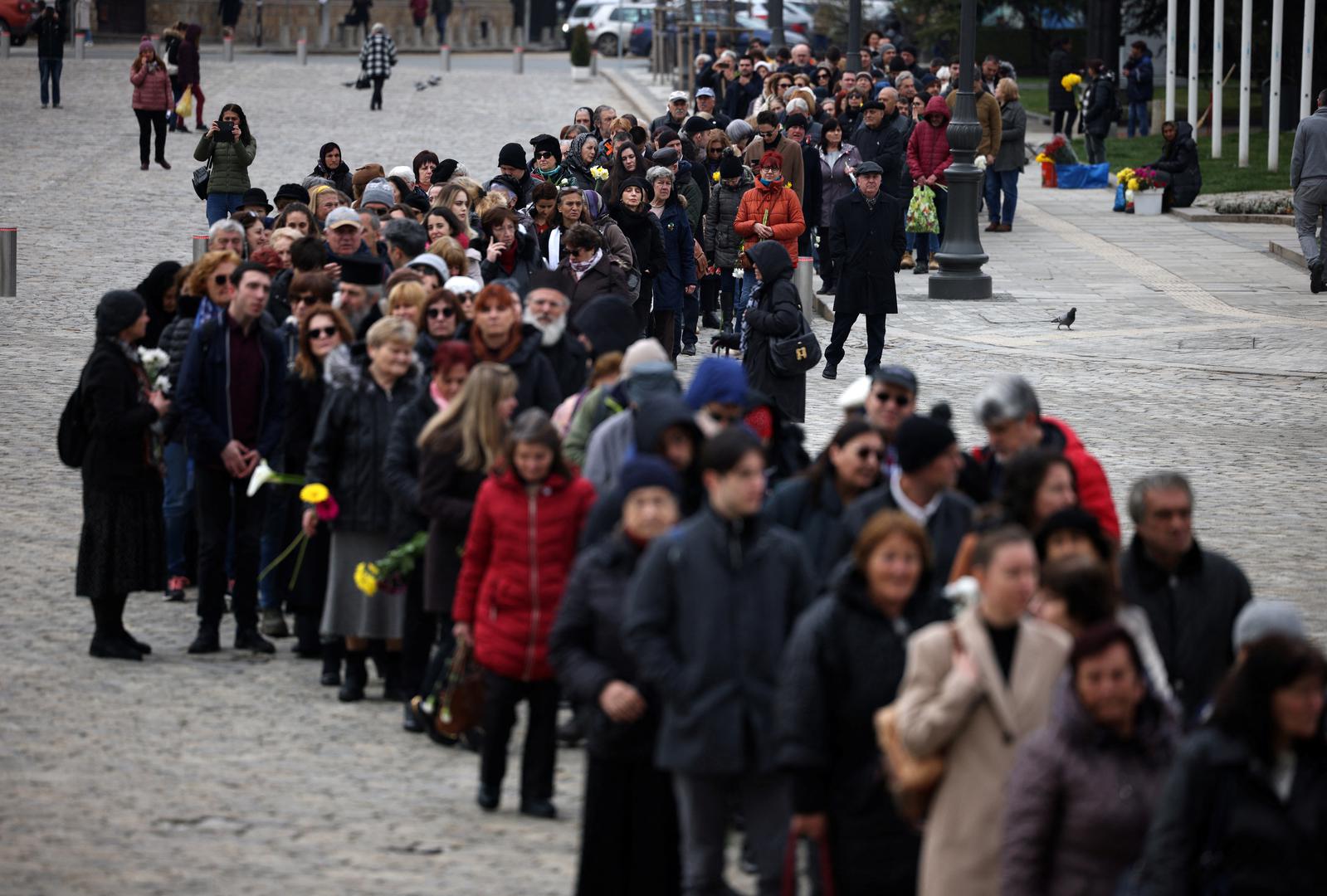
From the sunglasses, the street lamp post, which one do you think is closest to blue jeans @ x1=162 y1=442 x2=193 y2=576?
the sunglasses

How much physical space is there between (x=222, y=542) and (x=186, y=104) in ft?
88.7

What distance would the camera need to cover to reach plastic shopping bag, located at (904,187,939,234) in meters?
24.1

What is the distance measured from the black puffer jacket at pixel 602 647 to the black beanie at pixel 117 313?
403 cm

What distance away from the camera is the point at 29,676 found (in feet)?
32.6

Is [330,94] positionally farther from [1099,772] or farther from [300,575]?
[1099,772]

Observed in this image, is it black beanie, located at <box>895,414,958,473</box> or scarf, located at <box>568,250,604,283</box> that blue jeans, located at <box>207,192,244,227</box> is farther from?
black beanie, located at <box>895,414,958,473</box>

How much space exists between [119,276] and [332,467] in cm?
1484

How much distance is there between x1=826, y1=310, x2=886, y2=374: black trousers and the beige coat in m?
11.9

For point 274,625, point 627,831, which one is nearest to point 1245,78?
point 274,625

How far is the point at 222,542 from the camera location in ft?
34.4

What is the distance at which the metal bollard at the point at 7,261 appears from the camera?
2092cm

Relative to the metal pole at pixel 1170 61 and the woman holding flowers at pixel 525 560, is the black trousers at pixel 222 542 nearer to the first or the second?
the woman holding flowers at pixel 525 560

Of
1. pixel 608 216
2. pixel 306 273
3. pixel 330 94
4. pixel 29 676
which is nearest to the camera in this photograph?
Answer: pixel 29 676

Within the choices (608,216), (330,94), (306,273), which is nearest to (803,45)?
(330,94)
